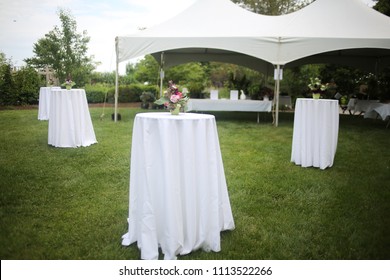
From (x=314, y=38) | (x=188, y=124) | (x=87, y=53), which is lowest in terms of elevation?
(x=188, y=124)

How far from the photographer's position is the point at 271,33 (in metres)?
9.51

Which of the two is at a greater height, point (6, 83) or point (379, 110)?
point (6, 83)

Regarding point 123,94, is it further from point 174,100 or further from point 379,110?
point 174,100

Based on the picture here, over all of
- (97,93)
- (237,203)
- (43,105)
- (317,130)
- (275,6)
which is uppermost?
(275,6)

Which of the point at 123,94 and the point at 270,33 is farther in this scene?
the point at 123,94

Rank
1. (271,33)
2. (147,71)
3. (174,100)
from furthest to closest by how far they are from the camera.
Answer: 1. (147,71)
2. (271,33)
3. (174,100)

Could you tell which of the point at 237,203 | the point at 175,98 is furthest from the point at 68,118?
the point at 175,98

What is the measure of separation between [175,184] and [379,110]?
8901mm

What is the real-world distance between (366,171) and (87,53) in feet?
18.0

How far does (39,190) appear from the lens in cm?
402

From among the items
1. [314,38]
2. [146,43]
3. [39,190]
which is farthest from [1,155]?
[314,38]

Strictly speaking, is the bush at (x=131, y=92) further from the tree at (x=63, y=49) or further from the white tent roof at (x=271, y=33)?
the tree at (x=63, y=49)

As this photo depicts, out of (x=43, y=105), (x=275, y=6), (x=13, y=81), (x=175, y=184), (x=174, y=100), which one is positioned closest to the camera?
(x=175, y=184)

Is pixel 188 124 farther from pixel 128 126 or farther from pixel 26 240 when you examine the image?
pixel 128 126
